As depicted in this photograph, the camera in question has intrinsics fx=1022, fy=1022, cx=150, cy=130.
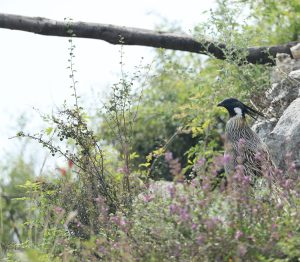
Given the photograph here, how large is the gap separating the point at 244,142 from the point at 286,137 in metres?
0.51

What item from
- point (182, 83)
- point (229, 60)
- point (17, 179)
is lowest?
point (17, 179)

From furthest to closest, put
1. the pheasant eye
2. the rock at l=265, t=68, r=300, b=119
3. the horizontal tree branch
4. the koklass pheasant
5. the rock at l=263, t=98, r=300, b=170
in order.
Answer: the horizontal tree branch → the rock at l=265, t=68, r=300, b=119 → the pheasant eye → the rock at l=263, t=98, r=300, b=170 → the koklass pheasant

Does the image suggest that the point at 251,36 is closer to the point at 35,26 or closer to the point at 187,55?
the point at 35,26

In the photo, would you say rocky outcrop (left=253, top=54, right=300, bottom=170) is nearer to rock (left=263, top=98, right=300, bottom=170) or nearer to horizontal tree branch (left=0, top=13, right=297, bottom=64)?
rock (left=263, top=98, right=300, bottom=170)

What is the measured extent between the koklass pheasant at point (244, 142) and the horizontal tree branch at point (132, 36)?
1106 mm

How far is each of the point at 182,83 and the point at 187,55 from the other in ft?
4.28

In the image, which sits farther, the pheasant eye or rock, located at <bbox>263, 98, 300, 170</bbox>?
the pheasant eye

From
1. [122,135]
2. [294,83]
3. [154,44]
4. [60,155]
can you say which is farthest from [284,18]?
[60,155]

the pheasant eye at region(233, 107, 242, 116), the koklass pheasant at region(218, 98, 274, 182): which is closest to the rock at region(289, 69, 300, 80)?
the koklass pheasant at region(218, 98, 274, 182)

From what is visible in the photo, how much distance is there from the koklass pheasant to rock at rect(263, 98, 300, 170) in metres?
0.20

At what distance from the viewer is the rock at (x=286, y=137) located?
9203 mm

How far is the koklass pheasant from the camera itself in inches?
346

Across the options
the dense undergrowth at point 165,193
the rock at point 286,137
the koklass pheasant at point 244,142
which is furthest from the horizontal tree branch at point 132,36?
the rock at point 286,137

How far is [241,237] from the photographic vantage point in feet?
19.7
